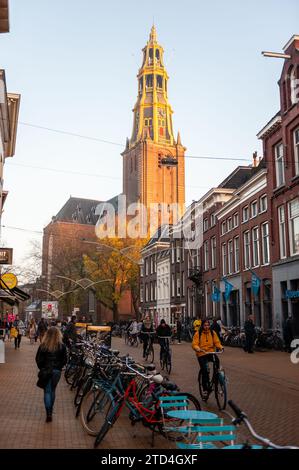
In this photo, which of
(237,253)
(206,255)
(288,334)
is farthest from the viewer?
(206,255)

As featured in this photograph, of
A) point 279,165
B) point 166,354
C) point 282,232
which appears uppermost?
point 279,165

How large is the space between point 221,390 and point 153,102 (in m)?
96.7

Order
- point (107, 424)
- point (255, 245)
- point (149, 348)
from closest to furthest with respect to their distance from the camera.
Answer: point (107, 424) → point (149, 348) → point (255, 245)

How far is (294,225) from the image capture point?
2658 cm

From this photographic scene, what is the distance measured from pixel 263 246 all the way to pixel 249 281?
3414 millimetres

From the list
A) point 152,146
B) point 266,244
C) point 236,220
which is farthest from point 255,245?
point 152,146

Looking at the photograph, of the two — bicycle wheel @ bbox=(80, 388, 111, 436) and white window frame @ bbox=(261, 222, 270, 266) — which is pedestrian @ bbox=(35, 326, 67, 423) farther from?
white window frame @ bbox=(261, 222, 270, 266)

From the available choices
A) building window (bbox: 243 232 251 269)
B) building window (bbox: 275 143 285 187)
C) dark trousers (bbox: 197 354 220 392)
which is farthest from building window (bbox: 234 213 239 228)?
dark trousers (bbox: 197 354 220 392)

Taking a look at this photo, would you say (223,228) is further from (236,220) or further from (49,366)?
(49,366)

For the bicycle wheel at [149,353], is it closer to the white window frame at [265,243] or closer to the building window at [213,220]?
the white window frame at [265,243]

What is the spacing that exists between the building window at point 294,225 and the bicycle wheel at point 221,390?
1683 centimetres

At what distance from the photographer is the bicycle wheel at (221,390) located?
989cm

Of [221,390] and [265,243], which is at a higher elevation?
[265,243]
